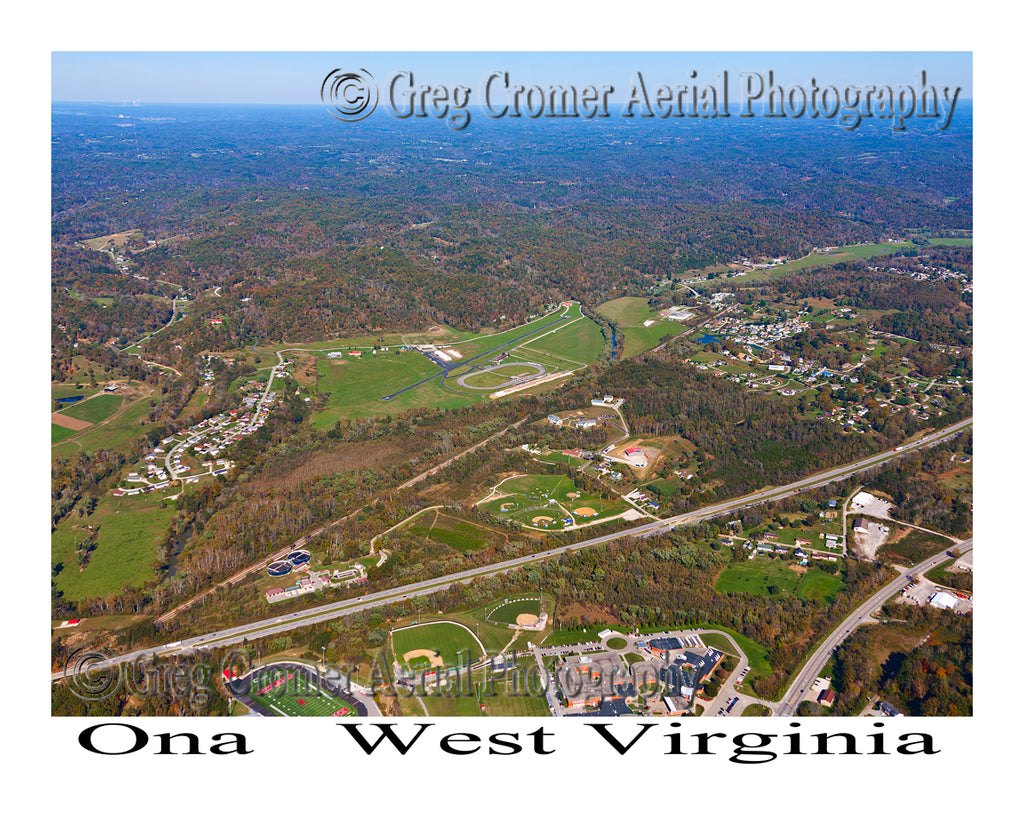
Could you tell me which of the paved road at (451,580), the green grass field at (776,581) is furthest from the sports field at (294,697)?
the green grass field at (776,581)

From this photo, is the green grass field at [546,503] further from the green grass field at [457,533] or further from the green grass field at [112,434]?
the green grass field at [112,434]

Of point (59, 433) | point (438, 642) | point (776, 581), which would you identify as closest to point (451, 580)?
point (438, 642)

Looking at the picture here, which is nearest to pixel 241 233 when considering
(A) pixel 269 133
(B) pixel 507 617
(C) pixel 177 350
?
(C) pixel 177 350

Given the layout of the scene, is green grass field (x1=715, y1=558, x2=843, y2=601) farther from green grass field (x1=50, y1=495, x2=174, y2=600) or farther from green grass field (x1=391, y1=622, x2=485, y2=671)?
green grass field (x1=50, y1=495, x2=174, y2=600)

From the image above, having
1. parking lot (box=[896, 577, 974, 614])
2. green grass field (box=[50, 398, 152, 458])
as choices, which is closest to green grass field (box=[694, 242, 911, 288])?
parking lot (box=[896, 577, 974, 614])

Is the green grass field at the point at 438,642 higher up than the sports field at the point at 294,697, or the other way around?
the green grass field at the point at 438,642

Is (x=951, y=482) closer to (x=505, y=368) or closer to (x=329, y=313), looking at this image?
(x=505, y=368)
